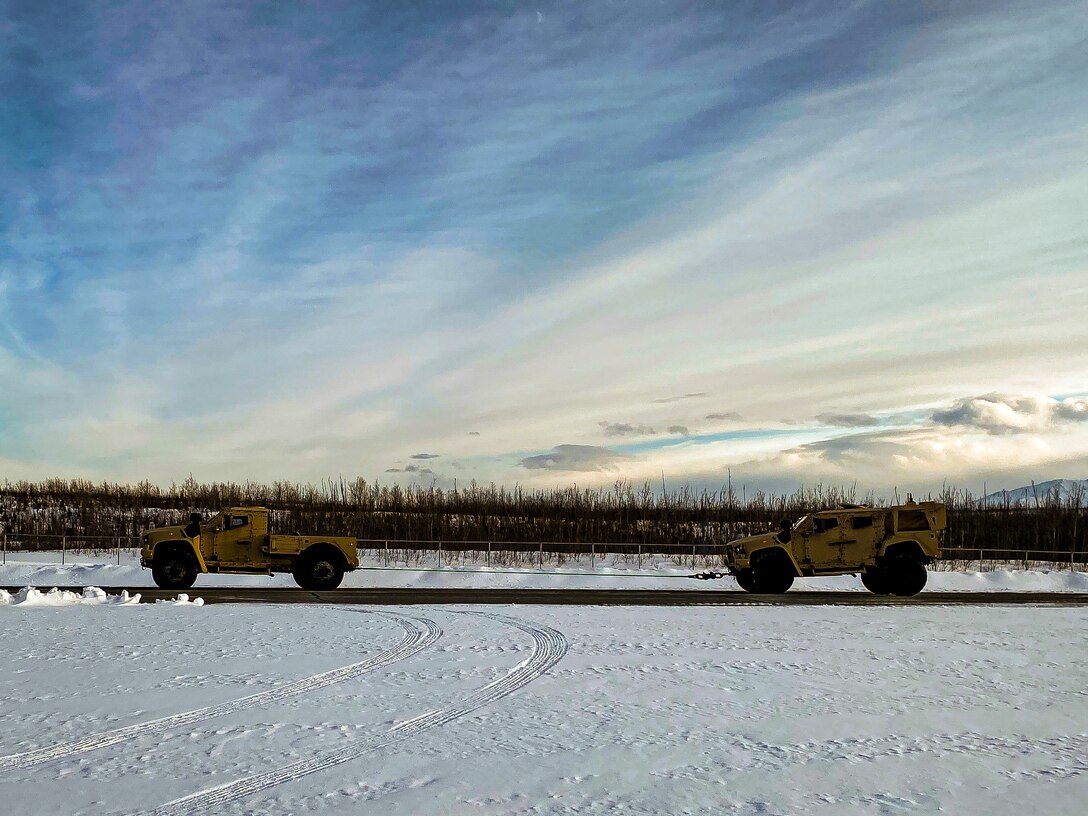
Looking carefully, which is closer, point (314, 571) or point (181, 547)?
point (181, 547)

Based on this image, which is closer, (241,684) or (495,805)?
(495,805)

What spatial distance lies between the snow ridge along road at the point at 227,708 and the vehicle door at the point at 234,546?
10896 mm

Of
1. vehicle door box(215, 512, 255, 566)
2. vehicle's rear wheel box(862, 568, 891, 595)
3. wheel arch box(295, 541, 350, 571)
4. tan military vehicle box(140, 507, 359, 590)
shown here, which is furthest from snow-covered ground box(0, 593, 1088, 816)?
vehicle's rear wheel box(862, 568, 891, 595)

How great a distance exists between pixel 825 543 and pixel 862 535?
106 centimetres

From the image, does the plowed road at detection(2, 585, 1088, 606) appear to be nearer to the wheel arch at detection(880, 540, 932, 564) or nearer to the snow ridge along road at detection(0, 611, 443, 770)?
the wheel arch at detection(880, 540, 932, 564)

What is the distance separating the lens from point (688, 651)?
1384 centimetres

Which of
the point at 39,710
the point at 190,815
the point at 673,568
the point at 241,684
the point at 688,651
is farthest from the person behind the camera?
the point at 673,568

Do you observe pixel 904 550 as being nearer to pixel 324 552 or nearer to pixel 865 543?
pixel 865 543

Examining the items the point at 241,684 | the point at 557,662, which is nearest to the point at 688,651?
the point at 557,662

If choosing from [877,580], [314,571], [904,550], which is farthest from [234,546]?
[904,550]

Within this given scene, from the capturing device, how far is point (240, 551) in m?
24.7

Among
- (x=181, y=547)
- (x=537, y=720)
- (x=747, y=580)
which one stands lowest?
(x=747, y=580)

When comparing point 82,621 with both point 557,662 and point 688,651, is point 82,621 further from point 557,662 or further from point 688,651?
point 688,651

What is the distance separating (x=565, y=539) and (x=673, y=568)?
1317 cm
